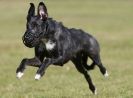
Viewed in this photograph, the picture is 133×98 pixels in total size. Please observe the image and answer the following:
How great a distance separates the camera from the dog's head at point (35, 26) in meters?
11.9

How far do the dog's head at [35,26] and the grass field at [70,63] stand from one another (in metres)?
1.96

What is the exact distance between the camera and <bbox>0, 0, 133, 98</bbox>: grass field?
14.9 metres

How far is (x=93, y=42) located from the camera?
47.2 ft

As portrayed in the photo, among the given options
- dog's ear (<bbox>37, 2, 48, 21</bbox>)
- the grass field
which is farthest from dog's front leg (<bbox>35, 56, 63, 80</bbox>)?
the grass field

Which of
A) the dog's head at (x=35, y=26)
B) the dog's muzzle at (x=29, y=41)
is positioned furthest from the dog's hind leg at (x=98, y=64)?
the dog's muzzle at (x=29, y=41)

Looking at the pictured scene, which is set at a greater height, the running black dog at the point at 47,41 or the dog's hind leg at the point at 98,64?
the running black dog at the point at 47,41

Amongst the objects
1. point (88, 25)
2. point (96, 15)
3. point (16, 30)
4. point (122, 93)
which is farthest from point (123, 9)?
point (122, 93)

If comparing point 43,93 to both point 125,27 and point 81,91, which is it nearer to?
point 81,91

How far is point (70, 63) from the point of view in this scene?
2294cm

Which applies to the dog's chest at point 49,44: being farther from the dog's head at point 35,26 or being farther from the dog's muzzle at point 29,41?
the dog's muzzle at point 29,41

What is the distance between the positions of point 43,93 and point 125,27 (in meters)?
24.2

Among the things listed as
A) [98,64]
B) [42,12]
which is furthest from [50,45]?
[98,64]

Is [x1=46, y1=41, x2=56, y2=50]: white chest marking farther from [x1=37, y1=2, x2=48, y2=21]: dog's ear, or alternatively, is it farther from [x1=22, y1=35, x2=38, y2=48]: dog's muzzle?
[x1=37, y1=2, x2=48, y2=21]: dog's ear

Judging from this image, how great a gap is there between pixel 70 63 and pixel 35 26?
10907mm
